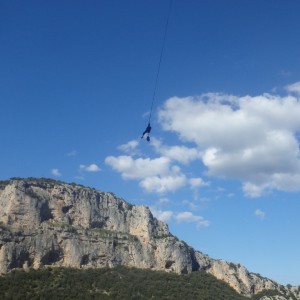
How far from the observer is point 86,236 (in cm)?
14050

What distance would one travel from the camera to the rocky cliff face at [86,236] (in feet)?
429

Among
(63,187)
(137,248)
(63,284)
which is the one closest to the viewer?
(63,284)

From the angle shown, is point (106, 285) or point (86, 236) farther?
point (86, 236)

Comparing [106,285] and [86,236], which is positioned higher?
[86,236]

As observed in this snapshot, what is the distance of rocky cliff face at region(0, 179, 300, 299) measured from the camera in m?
131

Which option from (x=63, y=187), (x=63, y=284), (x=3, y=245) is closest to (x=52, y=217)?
(x=63, y=187)

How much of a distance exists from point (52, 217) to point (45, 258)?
18.9 m

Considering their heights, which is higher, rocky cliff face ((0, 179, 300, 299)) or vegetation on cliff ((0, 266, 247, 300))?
rocky cliff face ((0, 179, 300, 299))

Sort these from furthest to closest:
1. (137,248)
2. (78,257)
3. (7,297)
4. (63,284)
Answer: (137,248)
(78,257)
(63,284)
(7,297)

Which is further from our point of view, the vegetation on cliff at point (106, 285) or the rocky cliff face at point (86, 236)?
the rocky cliff face at point (86, 236)

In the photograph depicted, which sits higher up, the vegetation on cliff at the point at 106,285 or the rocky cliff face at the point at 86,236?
the rocky cliff face at the point at 86,236

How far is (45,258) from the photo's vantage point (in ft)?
427

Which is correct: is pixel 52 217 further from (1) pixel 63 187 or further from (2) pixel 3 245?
(2) pixel 3 245

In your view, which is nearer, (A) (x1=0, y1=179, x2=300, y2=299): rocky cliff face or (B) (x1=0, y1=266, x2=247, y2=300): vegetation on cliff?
(B) (x1=0, y1=266, x2=247, y2=300): vegetation on cliff
